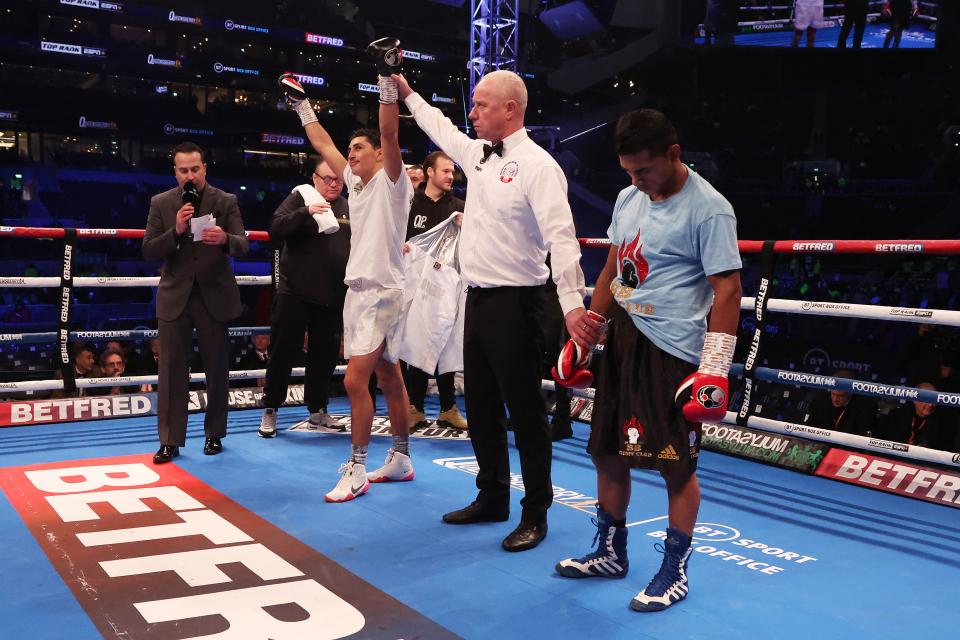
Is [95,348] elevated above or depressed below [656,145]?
below

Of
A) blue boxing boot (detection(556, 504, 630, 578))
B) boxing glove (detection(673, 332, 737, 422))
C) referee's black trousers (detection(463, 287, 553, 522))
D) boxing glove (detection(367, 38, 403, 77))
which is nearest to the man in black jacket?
boxing glove (detection(367, 38, 403, 77))

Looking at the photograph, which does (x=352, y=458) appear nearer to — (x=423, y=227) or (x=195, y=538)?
(x=195, y=538)

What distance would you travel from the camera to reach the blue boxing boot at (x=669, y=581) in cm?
245

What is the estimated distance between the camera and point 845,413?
483cm

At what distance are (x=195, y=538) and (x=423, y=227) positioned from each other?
268 centimetres

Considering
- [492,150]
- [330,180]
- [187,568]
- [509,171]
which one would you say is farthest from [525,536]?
[330,180]

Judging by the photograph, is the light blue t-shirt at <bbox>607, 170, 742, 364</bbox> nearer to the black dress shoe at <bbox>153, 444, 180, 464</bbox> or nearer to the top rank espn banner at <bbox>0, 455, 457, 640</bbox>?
the top rank espn banner at <bbox>0, 455, 457, 640</bbox>

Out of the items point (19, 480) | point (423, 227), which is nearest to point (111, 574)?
point (19, 480)

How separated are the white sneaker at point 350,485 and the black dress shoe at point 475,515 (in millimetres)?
478

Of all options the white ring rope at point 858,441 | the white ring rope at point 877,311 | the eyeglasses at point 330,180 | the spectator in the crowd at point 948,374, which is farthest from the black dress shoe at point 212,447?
the spectator in the crowd at point 948,374

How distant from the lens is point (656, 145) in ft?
7.80

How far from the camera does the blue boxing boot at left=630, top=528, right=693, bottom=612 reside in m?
2.45

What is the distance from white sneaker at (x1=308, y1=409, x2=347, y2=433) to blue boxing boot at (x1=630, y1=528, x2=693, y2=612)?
2.93 metres

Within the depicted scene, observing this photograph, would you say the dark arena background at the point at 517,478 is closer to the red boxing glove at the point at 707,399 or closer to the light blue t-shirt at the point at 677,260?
the red boxing glove at the point at 707,399
